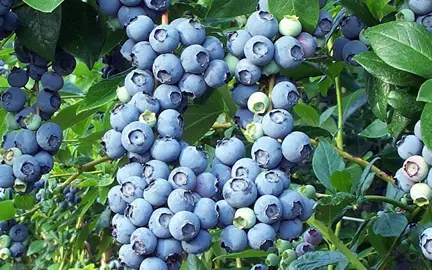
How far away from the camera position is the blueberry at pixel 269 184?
679 mm

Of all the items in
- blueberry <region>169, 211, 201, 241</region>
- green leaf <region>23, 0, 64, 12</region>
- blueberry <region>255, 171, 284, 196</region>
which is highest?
green leaf <region>23, 0, 64, 12</region>

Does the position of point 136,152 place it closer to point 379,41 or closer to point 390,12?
point 379,41

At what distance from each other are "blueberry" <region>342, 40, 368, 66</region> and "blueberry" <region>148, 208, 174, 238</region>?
33cm

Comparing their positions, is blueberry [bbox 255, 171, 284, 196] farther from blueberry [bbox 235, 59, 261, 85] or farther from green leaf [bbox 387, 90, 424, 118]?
green leaf [bbox 387, 90, 424, 118]

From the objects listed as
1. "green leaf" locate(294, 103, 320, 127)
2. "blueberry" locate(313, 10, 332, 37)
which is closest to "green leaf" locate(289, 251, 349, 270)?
"blueberry" locate(313, 10, 332, 37)

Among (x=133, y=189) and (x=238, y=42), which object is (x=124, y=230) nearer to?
(x=133, y=189)

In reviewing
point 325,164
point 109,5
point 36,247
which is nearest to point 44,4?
point 109,5

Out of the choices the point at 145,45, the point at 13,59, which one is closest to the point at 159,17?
the point at 145,45

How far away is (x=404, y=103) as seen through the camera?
0.83m

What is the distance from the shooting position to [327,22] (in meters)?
0.80

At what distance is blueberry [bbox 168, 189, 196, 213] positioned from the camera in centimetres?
65

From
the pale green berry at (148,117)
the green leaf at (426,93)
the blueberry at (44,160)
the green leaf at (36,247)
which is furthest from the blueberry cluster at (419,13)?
the green leaf at (36,247)

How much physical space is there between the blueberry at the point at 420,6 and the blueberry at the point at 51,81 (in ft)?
1.33

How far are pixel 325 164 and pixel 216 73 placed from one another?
0.40 m
